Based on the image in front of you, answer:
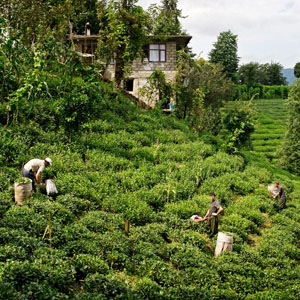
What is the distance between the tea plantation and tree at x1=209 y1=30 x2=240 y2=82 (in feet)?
179

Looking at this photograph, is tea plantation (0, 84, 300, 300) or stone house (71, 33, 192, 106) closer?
tea plantation (0, 84, 300, 300)

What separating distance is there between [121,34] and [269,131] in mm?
29233

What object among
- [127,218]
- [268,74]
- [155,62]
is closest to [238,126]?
[155,62]

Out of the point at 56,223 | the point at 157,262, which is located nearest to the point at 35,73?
the point at 56,223

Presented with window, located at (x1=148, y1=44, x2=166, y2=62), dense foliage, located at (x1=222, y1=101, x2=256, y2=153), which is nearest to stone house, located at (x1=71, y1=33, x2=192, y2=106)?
window, located at (x1=148, y1=44, x2=166, y2=62)

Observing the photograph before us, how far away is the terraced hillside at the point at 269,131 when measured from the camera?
3972 cm

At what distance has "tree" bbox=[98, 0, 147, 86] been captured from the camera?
23.7 metres

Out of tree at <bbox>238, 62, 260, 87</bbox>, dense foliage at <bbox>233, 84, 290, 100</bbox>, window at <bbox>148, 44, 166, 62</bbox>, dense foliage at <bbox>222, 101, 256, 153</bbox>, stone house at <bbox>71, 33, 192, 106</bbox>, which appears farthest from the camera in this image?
tree at <bbox>238, 62, 260, 87</bbox>

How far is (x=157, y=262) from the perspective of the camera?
8570 millimetres

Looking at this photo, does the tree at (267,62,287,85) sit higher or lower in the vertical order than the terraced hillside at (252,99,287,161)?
higher

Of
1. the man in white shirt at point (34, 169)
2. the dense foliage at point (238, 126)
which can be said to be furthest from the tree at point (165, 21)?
the man in white shirt at point (34, 169)

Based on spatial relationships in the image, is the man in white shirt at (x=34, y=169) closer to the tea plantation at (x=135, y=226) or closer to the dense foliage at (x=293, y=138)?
the tea plantation at (x=135, y=226)

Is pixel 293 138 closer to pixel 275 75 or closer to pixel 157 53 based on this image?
pixel 157 53

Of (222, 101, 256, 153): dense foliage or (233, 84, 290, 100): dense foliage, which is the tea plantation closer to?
(222, 101, 256, 153): dense foliage
